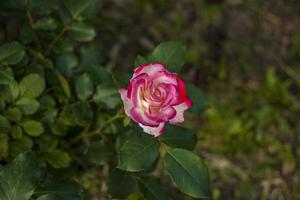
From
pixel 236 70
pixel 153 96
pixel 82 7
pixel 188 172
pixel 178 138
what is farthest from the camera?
pixel 236 70

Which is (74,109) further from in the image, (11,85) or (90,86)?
(11,85)

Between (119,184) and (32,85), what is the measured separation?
40 centimetres

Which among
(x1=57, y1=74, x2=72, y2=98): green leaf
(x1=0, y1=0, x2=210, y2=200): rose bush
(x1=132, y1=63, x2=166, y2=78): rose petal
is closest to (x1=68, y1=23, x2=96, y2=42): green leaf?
(x1=0, y1=0, x2=210, y2=200): rose bush

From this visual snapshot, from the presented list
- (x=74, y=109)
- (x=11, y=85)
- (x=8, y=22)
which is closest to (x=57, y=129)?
(x=74, y=109)

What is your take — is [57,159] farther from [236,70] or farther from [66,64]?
[236,70]

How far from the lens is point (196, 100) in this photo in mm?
1548

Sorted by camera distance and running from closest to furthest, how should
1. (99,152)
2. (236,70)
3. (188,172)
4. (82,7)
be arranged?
(188,172)
(99,152)
(82,7)
(236,70)

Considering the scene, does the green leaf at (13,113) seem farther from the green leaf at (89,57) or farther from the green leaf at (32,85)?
the green leaf at (89,57)

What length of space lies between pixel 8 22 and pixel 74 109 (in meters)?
1.05

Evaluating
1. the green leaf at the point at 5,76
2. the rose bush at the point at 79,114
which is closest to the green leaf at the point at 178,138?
the rose bush at the point at 79,114

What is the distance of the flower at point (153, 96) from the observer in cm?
126

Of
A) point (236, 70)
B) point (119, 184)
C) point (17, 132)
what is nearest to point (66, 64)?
point (17, 132)

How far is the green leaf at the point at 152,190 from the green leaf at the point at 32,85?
417mm

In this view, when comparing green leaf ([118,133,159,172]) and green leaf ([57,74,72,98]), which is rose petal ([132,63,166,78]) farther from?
green leaf ([57,74,72,98])
